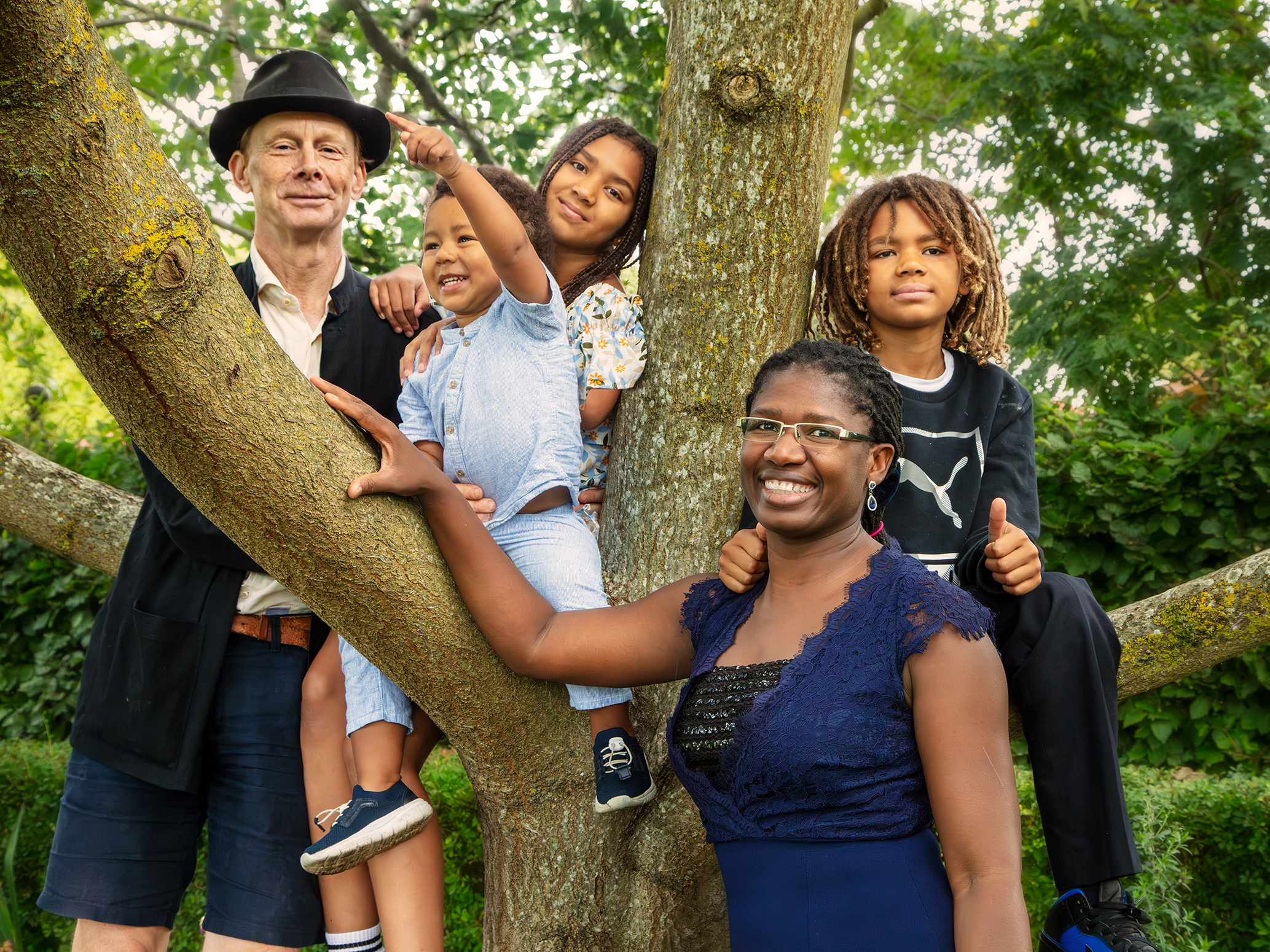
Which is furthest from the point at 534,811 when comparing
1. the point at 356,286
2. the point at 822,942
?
the point at 356,286

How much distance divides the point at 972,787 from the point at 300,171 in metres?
2.26

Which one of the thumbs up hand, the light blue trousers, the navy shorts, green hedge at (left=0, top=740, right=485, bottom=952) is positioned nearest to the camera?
the thumbs up hand

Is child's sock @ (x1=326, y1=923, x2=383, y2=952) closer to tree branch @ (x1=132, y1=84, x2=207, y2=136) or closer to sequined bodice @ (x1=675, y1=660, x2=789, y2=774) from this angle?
sequined bodice @ (x1=675, y1=660, x2=789, y2=774)

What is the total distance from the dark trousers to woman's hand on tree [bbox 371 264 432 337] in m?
1.74

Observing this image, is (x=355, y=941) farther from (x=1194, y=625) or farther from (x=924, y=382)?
(x=1194, y=625)

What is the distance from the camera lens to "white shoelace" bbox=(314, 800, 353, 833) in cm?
208

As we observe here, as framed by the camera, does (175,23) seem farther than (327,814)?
Yes

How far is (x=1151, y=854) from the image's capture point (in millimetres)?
3301

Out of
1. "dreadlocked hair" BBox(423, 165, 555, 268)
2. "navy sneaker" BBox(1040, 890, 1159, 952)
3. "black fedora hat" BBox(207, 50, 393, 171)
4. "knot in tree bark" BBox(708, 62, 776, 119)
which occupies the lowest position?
"navy sneaker" BBox(1040, 890, 1159, 952)

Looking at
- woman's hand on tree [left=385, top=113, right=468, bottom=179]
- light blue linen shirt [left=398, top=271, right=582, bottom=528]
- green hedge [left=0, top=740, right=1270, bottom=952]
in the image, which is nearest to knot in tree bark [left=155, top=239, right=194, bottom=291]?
woman's hand on tree [left=385, top=113, right=468, bottom=179]

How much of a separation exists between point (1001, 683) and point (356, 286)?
2.03 metres

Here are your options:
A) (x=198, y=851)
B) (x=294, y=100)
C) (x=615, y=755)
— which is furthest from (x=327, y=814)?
(x=198, y=851)

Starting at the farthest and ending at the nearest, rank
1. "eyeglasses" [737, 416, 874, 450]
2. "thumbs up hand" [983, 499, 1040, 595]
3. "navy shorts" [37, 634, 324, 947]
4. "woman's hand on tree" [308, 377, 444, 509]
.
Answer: "navy shorts" [37, 634, 324, 947], "thumbs up hand" [983, 499, 1040, 595], "eyeglasses" [737, 416, 874, 450], "woman's hand on tree" [308, 377, 444, 509]

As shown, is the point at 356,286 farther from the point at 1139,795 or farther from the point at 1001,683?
the point at 1139,795
